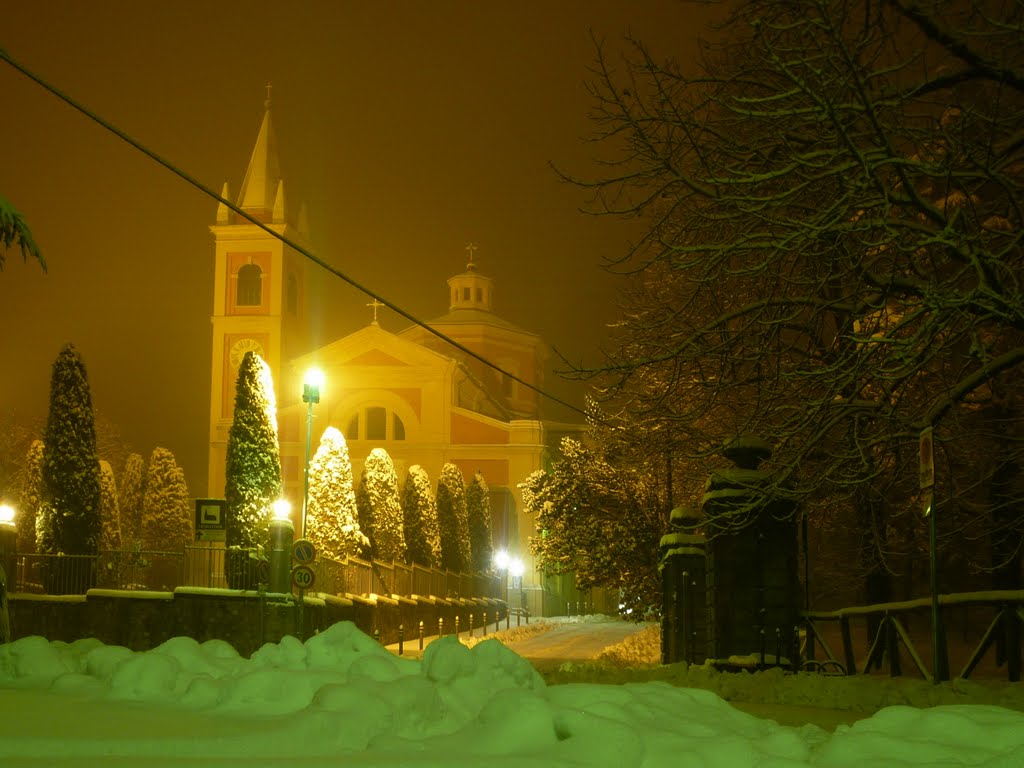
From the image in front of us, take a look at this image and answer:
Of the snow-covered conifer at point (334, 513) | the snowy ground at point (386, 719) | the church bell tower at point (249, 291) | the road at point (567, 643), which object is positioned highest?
the church bell tower at point (249, 291)

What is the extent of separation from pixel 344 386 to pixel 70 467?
36.0 metres

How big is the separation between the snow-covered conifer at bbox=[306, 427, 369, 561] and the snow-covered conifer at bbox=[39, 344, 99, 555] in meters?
9.00

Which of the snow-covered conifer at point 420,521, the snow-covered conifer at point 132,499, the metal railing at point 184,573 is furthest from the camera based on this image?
the snow-covered conifer at point 132,499

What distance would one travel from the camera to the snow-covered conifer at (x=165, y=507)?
181ft

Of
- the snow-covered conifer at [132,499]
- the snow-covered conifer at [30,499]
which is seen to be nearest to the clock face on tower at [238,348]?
the snow-covered conifer at [132,499]

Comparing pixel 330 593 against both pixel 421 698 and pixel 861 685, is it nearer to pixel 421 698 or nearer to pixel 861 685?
pixel 861 685

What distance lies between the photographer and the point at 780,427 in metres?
11.4

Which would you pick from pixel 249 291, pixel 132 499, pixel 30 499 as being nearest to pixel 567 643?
pixel 30 499

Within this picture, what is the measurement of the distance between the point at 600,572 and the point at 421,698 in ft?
82.3

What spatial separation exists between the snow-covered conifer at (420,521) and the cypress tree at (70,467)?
19.9 m

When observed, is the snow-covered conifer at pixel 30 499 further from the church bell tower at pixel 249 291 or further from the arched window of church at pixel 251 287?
the arched window of church at pixel 251 287

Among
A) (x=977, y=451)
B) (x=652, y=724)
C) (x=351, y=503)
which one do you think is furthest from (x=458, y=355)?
(x=652, y=724)

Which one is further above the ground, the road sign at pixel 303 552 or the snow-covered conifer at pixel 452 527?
the snow-covered conifer at pixel 452 527

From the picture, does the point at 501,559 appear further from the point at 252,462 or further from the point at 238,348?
the point at 252,462
